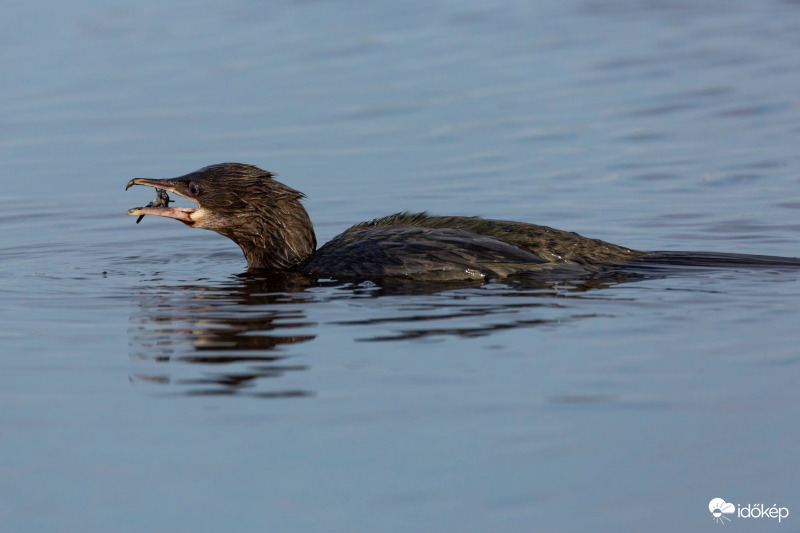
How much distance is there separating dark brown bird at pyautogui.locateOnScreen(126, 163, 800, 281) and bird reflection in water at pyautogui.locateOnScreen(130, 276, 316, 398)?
38 centimetres

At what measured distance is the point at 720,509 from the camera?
16.1ft

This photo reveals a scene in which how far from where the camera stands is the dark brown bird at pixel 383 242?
905 cm

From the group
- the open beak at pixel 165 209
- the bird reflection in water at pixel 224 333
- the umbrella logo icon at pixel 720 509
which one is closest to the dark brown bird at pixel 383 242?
the open beak at pixel 165 209

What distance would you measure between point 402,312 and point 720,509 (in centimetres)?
345

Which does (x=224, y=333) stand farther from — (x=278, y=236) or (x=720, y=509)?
(x=720, y=509)

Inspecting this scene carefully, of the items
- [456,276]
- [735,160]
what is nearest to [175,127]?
[735,160]

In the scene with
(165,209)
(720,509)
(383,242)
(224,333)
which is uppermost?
(165,209)

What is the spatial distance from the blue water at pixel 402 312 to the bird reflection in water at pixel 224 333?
0.03 meters

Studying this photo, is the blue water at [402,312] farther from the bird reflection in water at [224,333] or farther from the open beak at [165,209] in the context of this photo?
the open beak at [165,209]

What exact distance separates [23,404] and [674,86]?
12.2m

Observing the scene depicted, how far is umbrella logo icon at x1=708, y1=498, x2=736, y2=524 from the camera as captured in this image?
4859 mm

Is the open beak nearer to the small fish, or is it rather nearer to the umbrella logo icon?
the small fish

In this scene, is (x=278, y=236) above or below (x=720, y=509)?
above

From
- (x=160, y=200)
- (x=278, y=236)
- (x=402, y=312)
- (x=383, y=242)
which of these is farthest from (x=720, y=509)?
(x=160, y=200)
